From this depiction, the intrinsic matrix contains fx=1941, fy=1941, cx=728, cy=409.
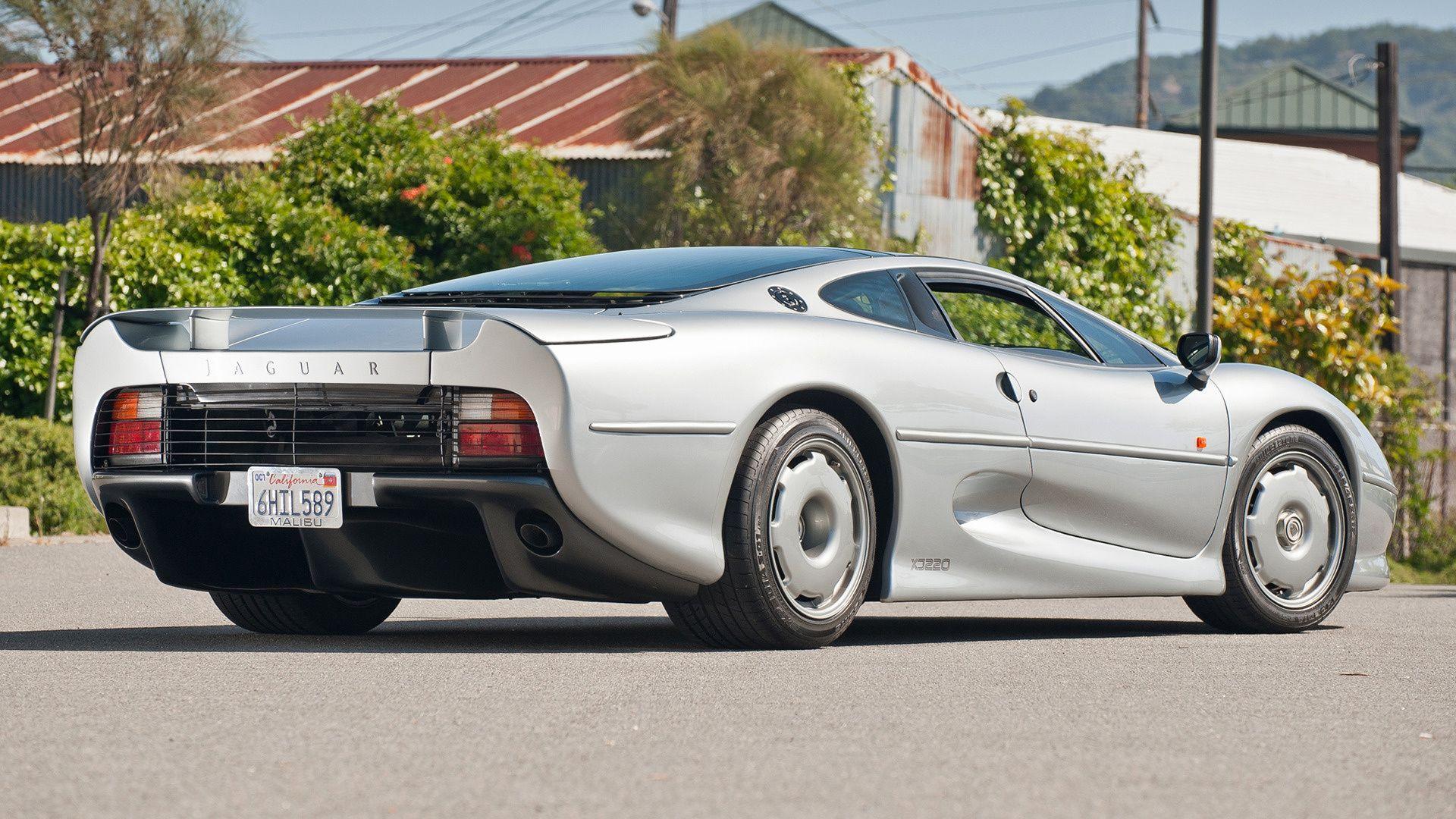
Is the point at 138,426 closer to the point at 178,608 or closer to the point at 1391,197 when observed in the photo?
the point at 178,608

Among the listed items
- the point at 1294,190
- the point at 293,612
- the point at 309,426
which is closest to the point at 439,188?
Answer: the point at 293,612

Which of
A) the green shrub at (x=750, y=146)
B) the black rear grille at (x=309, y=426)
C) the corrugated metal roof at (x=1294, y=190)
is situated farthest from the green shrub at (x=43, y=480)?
the corrugated metal roof at (x=1294, y=190)

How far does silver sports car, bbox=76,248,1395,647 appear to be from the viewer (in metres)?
5.29

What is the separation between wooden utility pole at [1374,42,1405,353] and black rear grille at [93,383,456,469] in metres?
20.5

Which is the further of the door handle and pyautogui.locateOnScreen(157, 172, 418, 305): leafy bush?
pyautogui.locateOnScreen(157, 172, 418, 305): leafy bush

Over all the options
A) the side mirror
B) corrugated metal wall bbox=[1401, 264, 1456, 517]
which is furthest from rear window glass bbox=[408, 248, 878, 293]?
corrugated metal wall bbox=[1401, 264, 1456, 517]

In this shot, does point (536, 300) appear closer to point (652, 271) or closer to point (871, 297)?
point (652, 271)

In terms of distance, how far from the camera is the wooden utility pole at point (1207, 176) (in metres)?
18.9

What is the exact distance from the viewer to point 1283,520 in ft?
24.1

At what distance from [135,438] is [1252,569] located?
401 cm

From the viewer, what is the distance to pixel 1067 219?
19.5 meters

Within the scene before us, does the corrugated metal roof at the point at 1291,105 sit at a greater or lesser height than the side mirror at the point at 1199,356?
greater

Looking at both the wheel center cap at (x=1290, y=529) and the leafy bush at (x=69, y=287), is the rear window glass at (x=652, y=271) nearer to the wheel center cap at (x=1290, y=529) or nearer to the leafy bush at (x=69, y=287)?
the wheel center cap at (x=1290, y=529)

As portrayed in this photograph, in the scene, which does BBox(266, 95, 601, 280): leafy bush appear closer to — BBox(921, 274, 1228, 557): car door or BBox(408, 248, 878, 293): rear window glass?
BBox(921, 274, 1228, 557): car door
